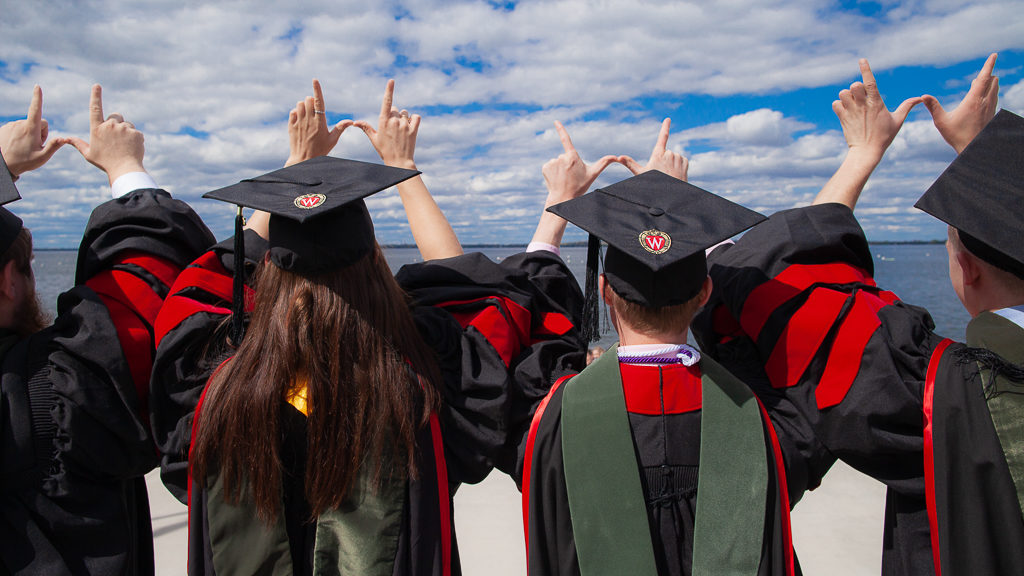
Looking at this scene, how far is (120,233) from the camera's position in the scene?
7.35 ft

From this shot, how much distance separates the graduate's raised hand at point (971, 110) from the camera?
7.50ft

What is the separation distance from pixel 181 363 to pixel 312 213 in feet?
2.00

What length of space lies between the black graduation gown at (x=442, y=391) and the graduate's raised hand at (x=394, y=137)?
0.70 m

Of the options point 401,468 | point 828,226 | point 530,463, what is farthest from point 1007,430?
point 401,468

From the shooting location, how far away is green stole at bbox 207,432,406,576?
1.86m

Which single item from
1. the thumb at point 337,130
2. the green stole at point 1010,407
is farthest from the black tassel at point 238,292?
the green stole at point 1010,407

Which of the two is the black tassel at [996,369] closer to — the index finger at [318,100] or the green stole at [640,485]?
the green stole at [640,485]

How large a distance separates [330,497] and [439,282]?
844 mm

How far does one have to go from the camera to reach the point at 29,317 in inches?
82.7

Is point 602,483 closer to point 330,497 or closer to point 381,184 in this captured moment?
point 330,497

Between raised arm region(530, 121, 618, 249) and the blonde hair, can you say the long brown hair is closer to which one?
the blonde hair

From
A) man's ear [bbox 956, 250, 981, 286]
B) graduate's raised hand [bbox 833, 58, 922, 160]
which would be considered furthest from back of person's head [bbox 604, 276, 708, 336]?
graduate's raised hand [bbox 833, 58, 922, 160]

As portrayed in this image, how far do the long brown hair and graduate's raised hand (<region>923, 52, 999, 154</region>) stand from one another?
6.57 ft

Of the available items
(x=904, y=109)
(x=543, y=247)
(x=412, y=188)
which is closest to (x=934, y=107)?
(x=904, y=109)
